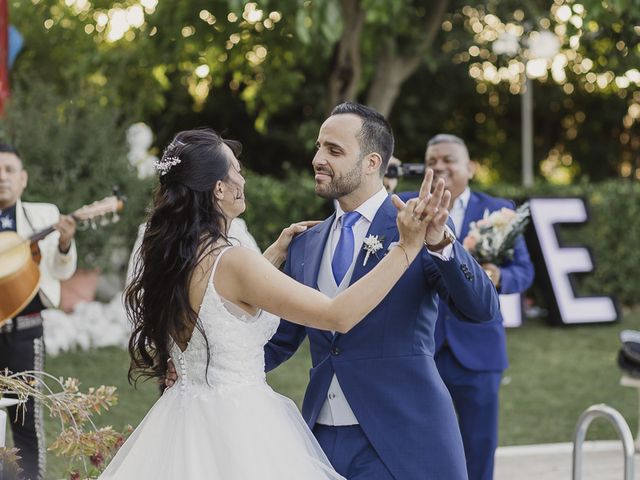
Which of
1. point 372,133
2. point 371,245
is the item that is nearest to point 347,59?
point 372,133

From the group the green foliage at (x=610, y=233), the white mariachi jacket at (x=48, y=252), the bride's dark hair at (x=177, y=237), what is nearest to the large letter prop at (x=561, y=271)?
the green foliage at (x=610, y=233)

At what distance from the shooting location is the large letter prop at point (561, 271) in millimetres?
14062

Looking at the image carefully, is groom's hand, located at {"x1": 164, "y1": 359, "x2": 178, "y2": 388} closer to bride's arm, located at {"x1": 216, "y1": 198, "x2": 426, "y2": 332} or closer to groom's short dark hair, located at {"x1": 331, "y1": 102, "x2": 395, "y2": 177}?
bride's arm, located at {"x1": 216, "y1": 198, "x2": 426, "y2": 332}

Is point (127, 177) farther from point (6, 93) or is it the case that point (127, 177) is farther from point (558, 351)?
point (558, 351)

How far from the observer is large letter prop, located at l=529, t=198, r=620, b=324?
14062 mm

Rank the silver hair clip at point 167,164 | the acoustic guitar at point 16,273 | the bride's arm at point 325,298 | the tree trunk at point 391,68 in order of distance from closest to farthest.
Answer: the bride's arm at point 325,298, the silver hair clip at point 167,164, the acoustic guitar at point 16,273, the tree trunk at point 391,68

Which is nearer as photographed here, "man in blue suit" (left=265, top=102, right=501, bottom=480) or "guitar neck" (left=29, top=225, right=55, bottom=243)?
"man in blue suit" (left=265, top=102, right=501, bottom=480)

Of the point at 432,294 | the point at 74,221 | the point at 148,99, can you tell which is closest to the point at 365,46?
the point at 148,99

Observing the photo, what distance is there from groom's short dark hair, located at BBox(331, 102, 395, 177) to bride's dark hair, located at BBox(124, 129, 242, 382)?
57 cm

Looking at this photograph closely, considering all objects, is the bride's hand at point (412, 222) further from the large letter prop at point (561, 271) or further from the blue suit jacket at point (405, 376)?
the large letter prop at point (561, 271)

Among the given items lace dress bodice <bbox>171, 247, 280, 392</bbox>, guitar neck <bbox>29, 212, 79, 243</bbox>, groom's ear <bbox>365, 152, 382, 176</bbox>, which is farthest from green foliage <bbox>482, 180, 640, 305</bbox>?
lace dress bodice <bbox>171, 247, 280, 392</bbox>

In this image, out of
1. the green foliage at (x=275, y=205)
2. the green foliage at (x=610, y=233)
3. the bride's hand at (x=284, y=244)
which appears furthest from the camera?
the green foliage at (x=610, y=233)

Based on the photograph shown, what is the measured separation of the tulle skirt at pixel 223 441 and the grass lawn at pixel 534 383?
11.5 ft

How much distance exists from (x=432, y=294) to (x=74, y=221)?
2904 mm
